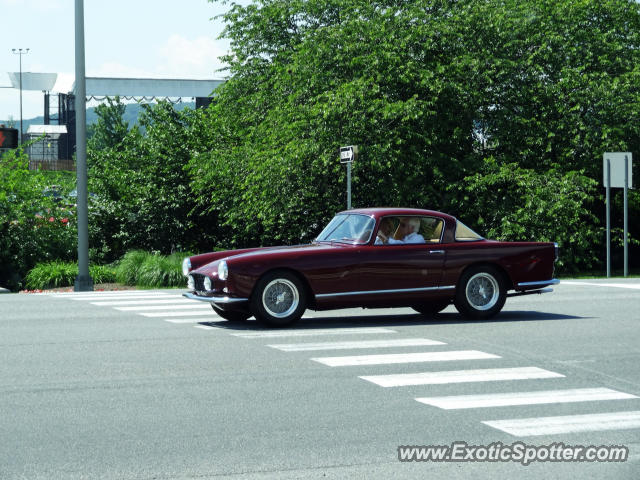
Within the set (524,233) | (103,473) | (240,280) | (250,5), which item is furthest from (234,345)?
(250,5)

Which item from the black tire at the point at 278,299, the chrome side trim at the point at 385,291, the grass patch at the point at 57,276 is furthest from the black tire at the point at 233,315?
the grass patch at the point at 57,276

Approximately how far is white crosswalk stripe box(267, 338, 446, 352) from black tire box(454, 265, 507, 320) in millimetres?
1890

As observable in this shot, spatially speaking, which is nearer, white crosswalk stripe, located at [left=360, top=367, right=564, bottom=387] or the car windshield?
white crosswalk stripe, located at [left=360, top=367, right=564, bottom=387]

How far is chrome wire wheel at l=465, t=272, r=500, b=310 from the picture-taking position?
1187 cm

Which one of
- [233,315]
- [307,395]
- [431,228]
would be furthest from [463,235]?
[307,395]

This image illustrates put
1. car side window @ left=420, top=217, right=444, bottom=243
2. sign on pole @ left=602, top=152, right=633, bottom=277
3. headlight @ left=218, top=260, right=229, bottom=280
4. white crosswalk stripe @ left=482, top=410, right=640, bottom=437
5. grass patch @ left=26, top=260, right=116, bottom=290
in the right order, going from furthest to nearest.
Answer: sign on pole @ left=602, top=152, right=633, bottom=277 → grass patch @ left=26, top=260, right=116, bottom=290 → car side window @ left=420, top=217, right=444, bottom=243 → headlight @ left=218, top=260, right=229, bottom=280 → white crosswalk stripe @ left=482, top=410, right=640, bottom=437

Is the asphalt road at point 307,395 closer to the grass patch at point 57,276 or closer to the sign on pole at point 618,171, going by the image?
the grass patch at point 57,276

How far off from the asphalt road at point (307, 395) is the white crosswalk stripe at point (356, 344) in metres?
0.05

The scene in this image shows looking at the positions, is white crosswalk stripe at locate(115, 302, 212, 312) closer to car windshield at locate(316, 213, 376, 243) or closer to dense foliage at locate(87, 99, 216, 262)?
car windshield at locate(316, 213, 376, 243)

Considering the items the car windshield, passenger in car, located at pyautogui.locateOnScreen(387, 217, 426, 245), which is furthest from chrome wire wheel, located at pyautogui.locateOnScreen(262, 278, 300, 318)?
passenger in car, located at pyautogui.locateOnScreen(387, 217, 426, 245)

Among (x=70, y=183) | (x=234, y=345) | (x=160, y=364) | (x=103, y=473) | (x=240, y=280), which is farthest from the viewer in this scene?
(x=70, y=183)

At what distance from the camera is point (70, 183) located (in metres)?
25.5

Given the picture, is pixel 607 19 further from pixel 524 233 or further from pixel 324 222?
pixel 324 222

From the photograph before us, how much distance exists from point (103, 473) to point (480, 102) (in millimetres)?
21835
